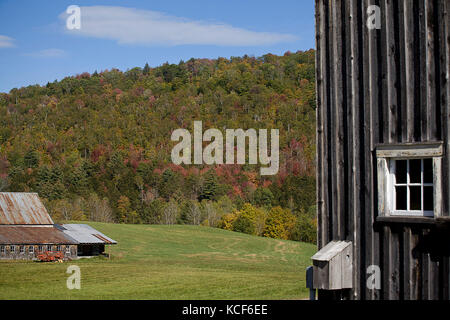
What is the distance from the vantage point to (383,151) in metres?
8.38

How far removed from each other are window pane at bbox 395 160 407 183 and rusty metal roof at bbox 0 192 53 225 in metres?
37.2

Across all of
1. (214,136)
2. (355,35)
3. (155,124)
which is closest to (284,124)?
(214,136)

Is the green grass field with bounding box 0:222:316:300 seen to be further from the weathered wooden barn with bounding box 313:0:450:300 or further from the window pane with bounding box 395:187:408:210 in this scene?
the window pane with bounding box 395:187:408:210

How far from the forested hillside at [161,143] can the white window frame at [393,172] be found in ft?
215

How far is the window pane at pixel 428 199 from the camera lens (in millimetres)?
8017

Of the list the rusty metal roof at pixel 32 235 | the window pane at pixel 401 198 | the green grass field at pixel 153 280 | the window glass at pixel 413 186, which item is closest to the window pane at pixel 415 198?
the window glass at pixel 413 186

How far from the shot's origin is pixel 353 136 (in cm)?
880

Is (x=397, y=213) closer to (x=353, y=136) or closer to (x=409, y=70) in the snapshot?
(x=353, y=136)

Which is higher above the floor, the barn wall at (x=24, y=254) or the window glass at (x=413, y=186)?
the window glass at (x=413, y=186)

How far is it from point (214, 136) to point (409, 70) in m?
119

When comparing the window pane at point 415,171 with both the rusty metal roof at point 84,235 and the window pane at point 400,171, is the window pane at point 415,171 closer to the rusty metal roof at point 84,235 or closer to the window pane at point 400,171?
the window pane at point 400,171

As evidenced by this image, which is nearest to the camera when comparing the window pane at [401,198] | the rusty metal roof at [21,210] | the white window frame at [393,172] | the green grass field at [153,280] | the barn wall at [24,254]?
the white window frame at [393,172]

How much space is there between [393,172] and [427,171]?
495mm

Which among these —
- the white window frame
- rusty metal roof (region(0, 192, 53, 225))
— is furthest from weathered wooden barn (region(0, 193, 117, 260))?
the white window frame
